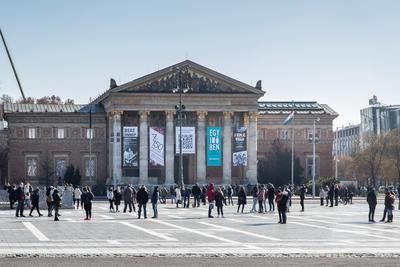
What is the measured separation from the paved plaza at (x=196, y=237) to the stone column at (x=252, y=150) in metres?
55.7

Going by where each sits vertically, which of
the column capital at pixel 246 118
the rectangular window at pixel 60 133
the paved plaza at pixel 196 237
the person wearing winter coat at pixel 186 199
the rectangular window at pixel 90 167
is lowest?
the paved plaza at pixel 196 237

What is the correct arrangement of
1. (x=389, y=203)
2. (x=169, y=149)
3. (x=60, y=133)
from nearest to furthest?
(x=389, y=203) → (x=169, y=149) → (x=60, y=133)

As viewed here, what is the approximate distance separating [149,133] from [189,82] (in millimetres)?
7952

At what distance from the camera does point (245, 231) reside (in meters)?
38.1

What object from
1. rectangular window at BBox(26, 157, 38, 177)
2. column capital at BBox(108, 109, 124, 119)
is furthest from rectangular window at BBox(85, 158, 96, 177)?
column capital at BBox(108, 109, 124, 119)

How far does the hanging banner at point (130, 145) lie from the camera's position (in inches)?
3952

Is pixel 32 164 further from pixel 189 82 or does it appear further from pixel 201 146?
pixel 189 82

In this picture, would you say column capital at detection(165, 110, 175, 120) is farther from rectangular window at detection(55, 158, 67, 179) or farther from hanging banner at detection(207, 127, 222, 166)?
rectangular window at detection(55, 158, 67, 179)

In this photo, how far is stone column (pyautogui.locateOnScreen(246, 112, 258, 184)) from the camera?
106 meters

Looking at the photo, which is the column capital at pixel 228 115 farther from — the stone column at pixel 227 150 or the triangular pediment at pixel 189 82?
the triangular pediment at pixel 189 82

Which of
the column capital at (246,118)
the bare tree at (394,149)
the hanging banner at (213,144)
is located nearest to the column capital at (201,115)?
the hanging banner at (213,144)

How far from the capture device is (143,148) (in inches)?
4124

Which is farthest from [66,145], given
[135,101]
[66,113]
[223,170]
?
[223,170]

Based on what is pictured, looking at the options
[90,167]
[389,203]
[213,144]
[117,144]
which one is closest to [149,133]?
[117,144]
